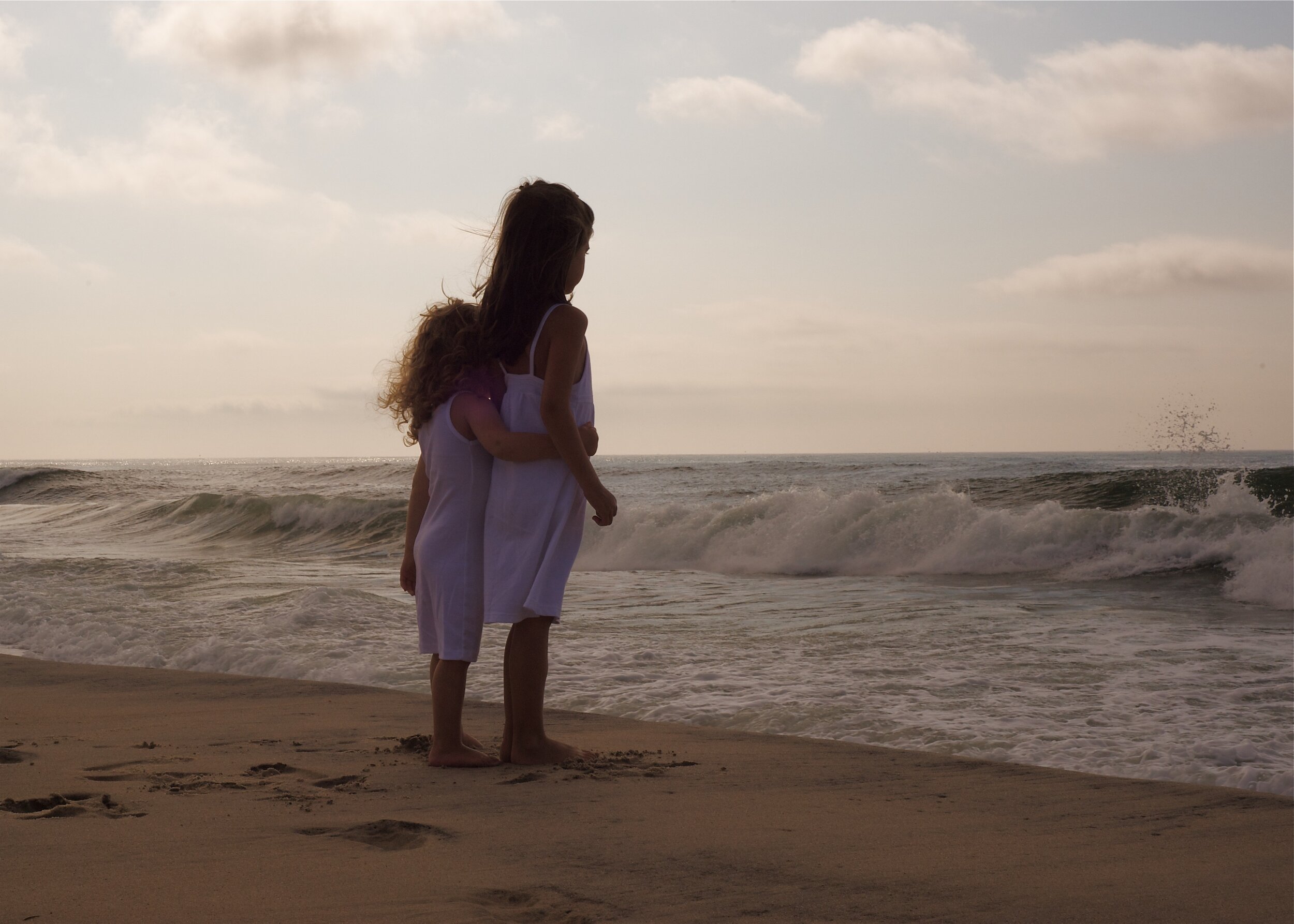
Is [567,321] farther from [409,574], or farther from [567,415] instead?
[409,574]

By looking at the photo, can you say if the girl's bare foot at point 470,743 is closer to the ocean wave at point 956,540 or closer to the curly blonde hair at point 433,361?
the curly blonde hair at point 433,361

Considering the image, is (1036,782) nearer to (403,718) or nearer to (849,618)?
(403,718)

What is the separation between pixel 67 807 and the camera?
8.58 feet

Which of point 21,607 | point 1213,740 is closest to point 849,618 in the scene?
point 1213,740

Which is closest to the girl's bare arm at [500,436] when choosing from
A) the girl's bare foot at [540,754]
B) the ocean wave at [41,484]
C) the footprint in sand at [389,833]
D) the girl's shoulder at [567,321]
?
the girl's shoulder at [567,321]

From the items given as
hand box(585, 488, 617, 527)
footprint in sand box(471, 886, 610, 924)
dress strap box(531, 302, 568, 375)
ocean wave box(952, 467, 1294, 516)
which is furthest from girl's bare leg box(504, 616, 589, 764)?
ocean wave box(952, 467, 1294, 516)

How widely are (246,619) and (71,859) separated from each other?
484 cm

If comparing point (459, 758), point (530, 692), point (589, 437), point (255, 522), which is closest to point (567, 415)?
point (589, 437)

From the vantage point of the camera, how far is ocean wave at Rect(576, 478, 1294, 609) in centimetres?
955

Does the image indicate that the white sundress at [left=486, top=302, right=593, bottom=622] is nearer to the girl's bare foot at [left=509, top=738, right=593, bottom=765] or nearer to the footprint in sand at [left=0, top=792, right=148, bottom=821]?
the girl's bare foot at [left=509, top=738, right=593, bottom=765]

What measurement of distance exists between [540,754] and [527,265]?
58.2 inches

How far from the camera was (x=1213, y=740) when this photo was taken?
11.8 ft

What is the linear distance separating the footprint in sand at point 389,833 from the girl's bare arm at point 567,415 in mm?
915

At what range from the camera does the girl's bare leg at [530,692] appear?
3.04 meters
